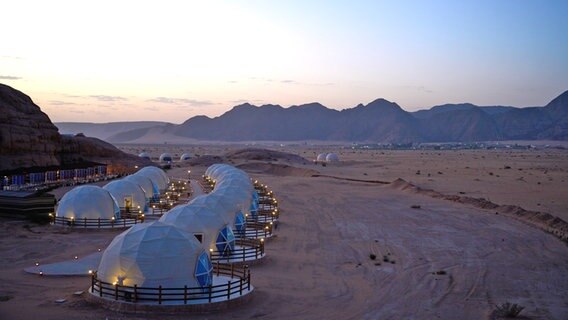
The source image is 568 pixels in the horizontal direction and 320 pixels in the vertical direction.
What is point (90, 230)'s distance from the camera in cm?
3294

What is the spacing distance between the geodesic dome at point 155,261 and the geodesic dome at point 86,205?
14953 mm

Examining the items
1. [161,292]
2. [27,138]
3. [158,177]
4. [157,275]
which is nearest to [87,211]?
[157,275]

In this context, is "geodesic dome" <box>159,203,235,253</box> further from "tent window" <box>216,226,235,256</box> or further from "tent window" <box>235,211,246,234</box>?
"tent window" <box>235,211,246,234</box>

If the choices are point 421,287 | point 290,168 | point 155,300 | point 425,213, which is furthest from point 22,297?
point 290,168

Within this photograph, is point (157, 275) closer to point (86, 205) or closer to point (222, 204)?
point (222, 204)

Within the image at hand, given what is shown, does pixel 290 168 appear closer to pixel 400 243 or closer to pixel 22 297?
pixel 400 243

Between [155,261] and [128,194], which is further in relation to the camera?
[128,194]

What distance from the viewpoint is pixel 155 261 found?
62.4 feet

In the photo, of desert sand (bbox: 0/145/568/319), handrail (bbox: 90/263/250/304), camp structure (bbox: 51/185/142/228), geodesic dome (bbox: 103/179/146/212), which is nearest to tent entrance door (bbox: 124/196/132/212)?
geodesic dome (bbox: 103/179/146/212)

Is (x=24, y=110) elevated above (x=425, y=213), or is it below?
above

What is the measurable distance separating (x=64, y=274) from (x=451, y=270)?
1472cm

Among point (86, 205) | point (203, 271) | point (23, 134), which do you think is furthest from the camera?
point (23, 134)

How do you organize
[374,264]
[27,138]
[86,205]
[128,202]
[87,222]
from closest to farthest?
[374,264], [87,222], [86,205], [128,202], [27,138]

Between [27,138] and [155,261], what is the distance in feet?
135
